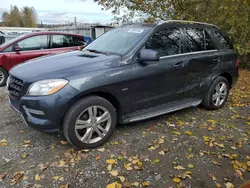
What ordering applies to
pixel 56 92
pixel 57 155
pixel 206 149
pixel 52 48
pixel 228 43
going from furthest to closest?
pixel 52 48 < pixel 228 43 < pixel 206 149 < pixel 57 155 < pixel 56 92

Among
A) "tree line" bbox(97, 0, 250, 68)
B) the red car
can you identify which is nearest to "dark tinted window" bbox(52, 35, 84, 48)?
the red car

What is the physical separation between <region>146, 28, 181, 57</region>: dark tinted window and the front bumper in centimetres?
152

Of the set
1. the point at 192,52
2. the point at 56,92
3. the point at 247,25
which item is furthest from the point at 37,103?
the point at 247,25

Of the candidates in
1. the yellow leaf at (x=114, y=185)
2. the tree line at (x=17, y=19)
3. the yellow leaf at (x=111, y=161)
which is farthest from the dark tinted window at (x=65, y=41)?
the tree line at (x=17, y=19)

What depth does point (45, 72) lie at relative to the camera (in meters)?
3.22

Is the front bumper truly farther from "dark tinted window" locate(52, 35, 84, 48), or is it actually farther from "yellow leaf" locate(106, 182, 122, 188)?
"dark tinted window" locate(52, 35, 84, 48)

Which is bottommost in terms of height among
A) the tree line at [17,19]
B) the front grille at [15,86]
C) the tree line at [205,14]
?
the front grille at [15,86]

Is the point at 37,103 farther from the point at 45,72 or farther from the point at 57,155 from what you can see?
the point at 57,155

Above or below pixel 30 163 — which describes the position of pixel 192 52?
above

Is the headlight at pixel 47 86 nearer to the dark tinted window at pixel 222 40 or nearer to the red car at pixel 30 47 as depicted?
the dark tinted window at pixel 222 40

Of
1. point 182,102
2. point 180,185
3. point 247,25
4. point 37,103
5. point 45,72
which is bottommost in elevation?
point 180,185

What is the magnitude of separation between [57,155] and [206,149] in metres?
2.07

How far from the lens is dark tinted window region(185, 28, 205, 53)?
439cm

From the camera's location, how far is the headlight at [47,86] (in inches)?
120
